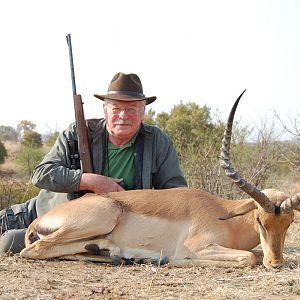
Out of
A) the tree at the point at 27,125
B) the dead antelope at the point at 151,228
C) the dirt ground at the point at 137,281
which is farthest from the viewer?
the tree at the point at 27,125

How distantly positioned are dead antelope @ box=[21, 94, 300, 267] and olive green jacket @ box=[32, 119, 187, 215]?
817 mm

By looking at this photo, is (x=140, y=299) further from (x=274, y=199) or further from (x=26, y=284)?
(x=274, y=199)

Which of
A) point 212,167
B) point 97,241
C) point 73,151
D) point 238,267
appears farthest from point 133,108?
point 212,167

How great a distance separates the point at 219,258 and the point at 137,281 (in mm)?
1133

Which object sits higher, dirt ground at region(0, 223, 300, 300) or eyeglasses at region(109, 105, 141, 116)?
eyeglasses at region(109, 105, 141, 116)

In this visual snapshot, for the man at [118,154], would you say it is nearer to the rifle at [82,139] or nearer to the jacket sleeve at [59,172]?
the jacket sleeve at [59,172]

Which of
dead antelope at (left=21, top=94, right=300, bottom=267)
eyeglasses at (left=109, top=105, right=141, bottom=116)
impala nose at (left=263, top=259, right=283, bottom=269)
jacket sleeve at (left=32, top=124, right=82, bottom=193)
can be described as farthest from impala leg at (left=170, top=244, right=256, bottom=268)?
eyeglasses at (left=109, top=105, right=141, bottom=116)

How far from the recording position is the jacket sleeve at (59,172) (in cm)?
705

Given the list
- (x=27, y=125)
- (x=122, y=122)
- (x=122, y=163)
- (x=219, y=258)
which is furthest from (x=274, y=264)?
(x=27, y=125)

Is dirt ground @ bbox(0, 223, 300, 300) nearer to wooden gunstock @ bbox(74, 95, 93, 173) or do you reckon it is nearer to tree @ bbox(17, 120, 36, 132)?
wooden gunstock @ bbox(74, 95, 93, 173)

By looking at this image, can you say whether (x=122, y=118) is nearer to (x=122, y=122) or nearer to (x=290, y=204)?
(x=122, y=122)

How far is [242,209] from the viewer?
6.16 metres

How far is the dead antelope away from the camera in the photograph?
621cm

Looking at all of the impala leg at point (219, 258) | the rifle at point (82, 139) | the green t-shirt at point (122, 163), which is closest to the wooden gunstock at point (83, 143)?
the rifle at point (82, 139)
